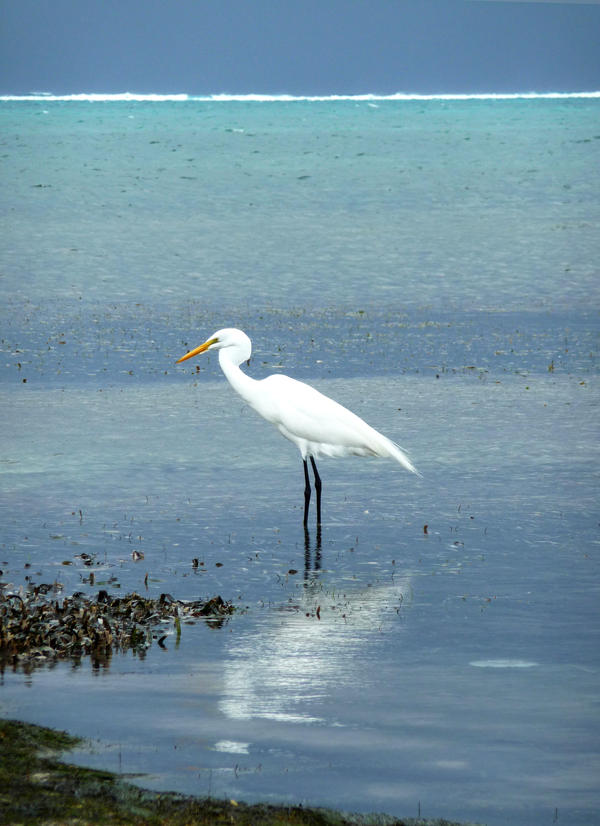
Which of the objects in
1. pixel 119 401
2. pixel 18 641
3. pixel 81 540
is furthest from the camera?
pixel 119 401

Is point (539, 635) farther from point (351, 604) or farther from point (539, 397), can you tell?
point (539, 397)

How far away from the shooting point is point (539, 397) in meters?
18.4

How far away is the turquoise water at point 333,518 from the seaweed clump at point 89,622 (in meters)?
0.22

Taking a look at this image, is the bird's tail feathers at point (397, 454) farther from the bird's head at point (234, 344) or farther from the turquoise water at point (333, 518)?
the bird's head at point (234, 344)

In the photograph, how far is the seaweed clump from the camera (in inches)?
358

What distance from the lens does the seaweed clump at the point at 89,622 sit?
358 inches

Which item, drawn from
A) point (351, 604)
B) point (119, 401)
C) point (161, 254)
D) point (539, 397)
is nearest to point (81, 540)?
point (351, 604)

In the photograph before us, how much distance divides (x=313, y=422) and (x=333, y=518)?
82 centimetres

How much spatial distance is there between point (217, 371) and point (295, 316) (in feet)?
20.1

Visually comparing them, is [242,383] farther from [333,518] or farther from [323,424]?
[333,518]

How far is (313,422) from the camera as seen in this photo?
1280 cm

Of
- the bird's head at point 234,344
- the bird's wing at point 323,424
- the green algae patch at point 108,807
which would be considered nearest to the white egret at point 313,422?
the bird's wing at point 323,424

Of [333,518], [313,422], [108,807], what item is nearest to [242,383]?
[313,422]

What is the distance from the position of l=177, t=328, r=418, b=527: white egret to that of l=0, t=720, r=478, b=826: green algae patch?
5.68 metres
